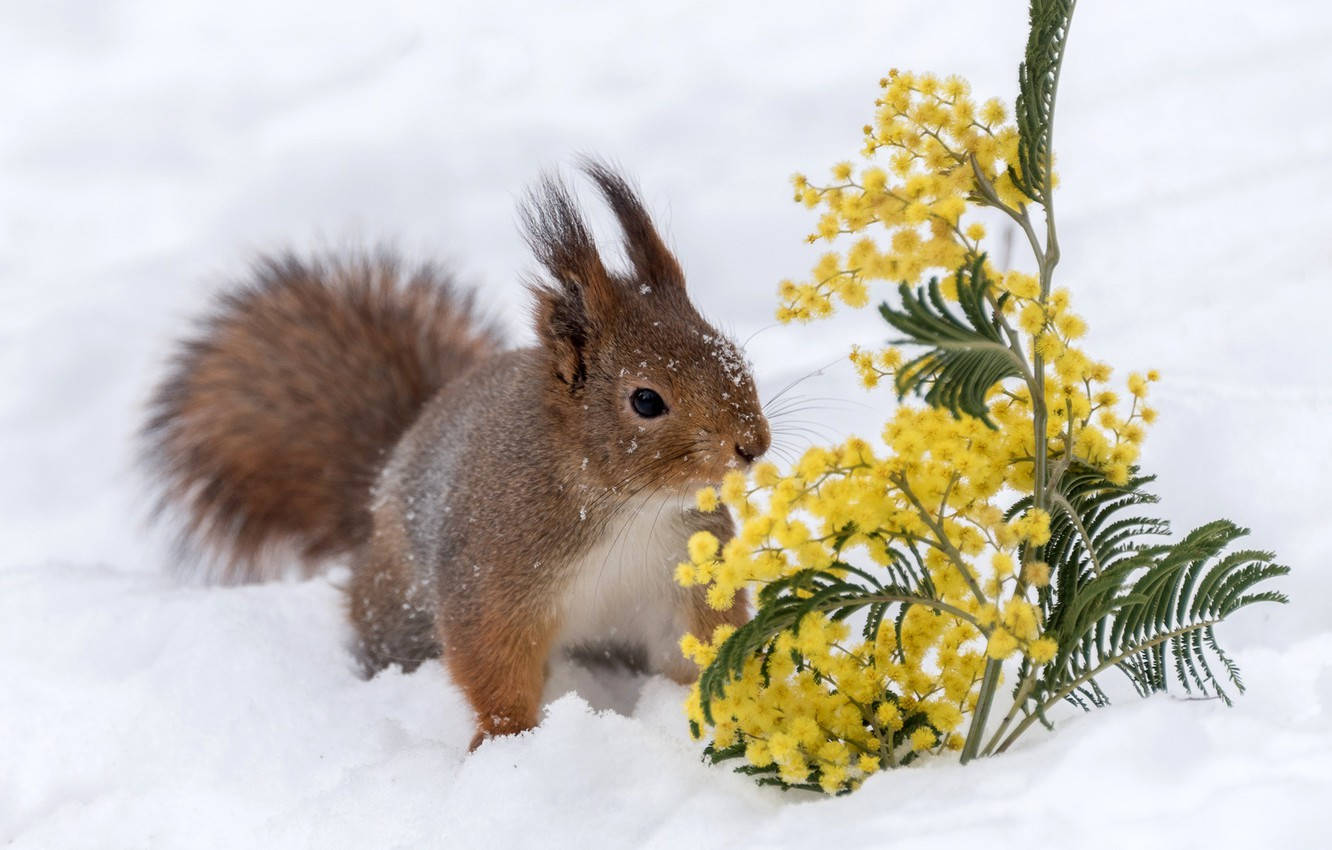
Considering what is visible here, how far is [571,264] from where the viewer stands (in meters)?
1.51

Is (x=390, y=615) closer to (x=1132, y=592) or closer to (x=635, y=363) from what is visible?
(x=635, y=363)

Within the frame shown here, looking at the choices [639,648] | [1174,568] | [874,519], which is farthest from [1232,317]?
[874,519]

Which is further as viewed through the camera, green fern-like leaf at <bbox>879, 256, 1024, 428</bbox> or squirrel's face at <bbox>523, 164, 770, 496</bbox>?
squirrel's face at <bbox>523, 164, 770, 496</bbox>

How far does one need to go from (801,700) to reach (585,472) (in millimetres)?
446

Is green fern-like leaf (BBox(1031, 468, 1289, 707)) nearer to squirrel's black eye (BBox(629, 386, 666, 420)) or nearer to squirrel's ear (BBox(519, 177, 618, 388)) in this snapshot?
squirrel's black eye (BBox(629, 386, 666, 420))

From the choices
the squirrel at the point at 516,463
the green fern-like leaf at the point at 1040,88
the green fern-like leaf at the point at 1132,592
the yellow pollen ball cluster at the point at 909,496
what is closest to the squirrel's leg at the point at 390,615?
the squirrel at the point at 516,463

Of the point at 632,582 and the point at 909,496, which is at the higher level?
the point at 909,496

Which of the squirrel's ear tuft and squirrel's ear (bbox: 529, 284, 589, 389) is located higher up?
the squirrel's ear tuft

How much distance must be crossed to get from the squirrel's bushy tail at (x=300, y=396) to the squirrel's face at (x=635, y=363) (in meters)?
0.84

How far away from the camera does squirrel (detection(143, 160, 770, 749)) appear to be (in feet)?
4.78

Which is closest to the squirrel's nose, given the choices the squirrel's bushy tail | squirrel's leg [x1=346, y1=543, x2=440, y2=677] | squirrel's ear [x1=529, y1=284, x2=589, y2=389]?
squirrel's ear [x1=529, y1=284, x2=589, y2=389]

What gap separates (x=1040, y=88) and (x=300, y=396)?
1.60 m

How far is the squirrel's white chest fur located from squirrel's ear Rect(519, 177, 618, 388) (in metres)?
0.19

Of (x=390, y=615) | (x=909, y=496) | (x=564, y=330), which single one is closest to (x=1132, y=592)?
(x=909, y=496)
